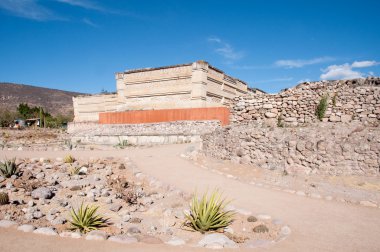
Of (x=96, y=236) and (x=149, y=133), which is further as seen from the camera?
(x=149, y=133)

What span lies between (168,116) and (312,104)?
13.0 m

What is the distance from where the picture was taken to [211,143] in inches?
591

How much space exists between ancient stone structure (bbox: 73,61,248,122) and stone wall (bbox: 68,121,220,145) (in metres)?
4.66

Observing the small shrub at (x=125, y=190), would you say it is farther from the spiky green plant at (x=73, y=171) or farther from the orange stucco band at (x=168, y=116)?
the orange stucco band at (x=168, y=116)

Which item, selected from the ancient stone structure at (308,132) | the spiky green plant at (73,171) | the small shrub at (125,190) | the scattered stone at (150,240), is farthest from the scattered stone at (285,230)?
the spiky green plant at (73,171)

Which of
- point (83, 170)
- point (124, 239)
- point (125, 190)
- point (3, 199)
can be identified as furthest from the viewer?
point (83, 170)

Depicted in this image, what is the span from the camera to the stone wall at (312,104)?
495 inches

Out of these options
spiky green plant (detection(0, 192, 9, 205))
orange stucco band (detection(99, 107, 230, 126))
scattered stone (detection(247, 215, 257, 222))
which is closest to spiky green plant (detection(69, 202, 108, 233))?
spiky green plant (detection(0, 192, 9, 205))

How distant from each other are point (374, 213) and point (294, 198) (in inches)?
77.0

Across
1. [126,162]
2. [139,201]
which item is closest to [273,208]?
[139,201]

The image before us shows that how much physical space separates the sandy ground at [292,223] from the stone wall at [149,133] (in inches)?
424

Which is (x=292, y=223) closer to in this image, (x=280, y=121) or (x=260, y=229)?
(x=260, y=229)

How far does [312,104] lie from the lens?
46.1ft

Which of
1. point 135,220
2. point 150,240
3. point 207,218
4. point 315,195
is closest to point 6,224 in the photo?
point 135,220
